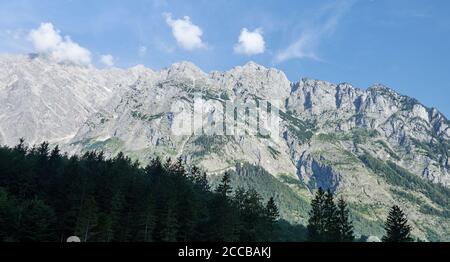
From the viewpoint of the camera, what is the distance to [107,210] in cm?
11450

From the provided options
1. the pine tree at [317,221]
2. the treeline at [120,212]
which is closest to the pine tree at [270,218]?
the treeline at [120,212]

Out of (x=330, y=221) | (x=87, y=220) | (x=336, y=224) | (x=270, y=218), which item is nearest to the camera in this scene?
(x=87, y=220)

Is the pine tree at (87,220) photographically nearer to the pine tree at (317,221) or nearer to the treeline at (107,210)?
the treeline at (107,210)

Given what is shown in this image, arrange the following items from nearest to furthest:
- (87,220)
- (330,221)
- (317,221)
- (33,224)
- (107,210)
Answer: (33,224) → (87,220) → (107,210) → (330,221) → (317,221)

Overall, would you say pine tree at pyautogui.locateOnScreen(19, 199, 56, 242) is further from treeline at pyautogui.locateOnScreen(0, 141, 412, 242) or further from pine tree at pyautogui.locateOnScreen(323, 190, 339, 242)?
pine tree at pyautogui.locateOnScreen(323, 190, 339, 242)

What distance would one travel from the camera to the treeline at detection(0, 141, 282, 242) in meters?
96.2

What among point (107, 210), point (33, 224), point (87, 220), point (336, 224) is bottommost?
point (33, 224)

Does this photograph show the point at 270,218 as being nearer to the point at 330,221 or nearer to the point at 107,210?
the point at 330,221

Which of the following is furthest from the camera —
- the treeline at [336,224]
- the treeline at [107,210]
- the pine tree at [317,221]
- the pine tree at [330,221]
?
the pine tree at [317,221]

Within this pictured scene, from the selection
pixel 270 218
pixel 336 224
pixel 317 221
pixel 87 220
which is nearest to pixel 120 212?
pixel 87 220

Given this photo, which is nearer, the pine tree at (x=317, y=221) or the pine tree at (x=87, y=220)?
the pine tree at (x=87, y=220)

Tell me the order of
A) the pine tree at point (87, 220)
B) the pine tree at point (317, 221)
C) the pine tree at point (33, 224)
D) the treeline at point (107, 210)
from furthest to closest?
the pine tree at point (317, 221)
the treeline at point (107, 210)
the pine tree at point (87, 220)
the pine tree at point (33, 224)

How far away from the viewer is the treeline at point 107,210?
96.2m
